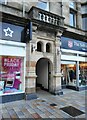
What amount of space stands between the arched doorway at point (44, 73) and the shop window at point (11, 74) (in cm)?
239

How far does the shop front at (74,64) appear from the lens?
10.1m

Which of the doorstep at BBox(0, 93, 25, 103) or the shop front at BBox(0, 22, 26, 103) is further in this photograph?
the shop front at BBox(0, 22, 26, 103)

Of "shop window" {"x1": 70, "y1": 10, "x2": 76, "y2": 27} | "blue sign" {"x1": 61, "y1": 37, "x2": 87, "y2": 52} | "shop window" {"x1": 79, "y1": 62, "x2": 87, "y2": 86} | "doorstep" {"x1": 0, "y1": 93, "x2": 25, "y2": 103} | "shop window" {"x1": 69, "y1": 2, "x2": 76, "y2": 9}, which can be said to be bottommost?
"doorstep" {"x1": 0, "y1": 93, "x2": 25, "y2": 103}

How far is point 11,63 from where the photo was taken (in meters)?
7.70

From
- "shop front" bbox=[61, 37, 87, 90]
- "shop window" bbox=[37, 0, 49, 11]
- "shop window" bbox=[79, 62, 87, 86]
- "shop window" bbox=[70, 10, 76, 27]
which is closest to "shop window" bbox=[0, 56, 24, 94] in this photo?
"shop front" bbox=[61, 37, 87, 90]

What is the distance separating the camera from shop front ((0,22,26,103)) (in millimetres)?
7215

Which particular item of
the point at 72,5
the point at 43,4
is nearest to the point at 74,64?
the point at 72,5

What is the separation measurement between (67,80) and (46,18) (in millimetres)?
5689

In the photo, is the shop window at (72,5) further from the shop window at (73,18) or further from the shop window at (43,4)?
the shop window at (43,4)

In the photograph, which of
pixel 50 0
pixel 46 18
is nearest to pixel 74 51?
pixel 46 18

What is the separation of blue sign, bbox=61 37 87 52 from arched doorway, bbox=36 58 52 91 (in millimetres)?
1857

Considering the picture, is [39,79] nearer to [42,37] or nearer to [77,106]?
[42,37]

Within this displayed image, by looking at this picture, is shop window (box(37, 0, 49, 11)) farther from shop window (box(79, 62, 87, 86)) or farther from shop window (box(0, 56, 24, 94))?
shop window (box(79, 62, 87, 86))

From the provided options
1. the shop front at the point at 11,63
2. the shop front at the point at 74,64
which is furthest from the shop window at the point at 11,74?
the shop front at the point at 74,64
